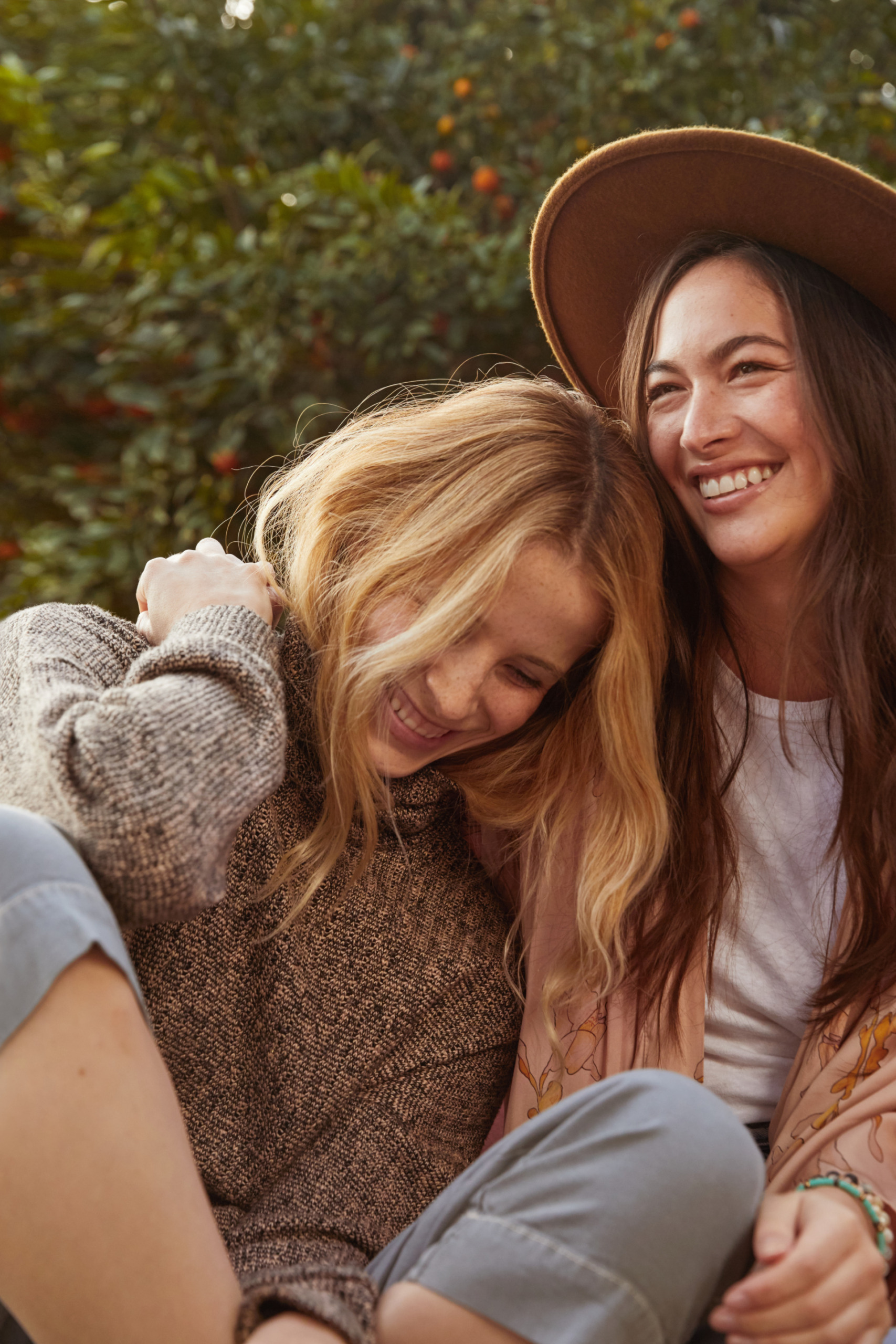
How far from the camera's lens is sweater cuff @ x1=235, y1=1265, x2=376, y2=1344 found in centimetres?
101

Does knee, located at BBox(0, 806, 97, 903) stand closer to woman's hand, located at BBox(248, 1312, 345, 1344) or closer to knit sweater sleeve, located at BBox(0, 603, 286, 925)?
knit sweater sleeve, located at BBox(0, 603, 286, 925)

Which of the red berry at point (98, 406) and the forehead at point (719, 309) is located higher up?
the forehead at point (719, 309)

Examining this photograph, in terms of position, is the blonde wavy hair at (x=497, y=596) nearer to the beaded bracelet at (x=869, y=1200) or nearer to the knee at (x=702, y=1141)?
the beaded bracelet at (x=869, y=1200)

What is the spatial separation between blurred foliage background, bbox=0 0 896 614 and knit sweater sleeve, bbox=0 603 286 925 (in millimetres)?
1169

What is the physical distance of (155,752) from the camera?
1114 mm

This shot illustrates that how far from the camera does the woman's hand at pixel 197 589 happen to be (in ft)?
4.67

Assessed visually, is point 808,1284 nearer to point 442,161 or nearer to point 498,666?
point 498,666

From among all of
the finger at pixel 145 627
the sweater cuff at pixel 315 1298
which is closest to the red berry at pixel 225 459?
the finger at pixel 145 627

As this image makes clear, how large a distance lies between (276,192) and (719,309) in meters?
1.22

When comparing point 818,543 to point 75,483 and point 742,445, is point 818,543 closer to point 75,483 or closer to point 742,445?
point 742,445

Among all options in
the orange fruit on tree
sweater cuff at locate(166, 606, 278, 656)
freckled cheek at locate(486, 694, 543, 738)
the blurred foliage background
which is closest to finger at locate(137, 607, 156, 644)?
sweater cuff at locate(166, 606, 278, 656)

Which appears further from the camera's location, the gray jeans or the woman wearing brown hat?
the woman wearing brown hat

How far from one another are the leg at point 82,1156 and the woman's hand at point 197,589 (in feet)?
1.58

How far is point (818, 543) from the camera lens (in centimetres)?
164
